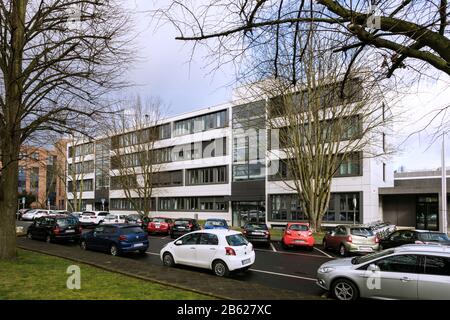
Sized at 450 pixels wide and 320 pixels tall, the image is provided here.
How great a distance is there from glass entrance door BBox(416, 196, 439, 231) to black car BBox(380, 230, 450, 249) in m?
20.1

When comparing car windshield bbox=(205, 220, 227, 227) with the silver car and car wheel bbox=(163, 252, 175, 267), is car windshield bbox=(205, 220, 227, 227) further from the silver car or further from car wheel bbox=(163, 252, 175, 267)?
the silver car

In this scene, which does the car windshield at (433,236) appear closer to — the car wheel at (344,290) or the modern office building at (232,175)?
the car wheel at (344,290)

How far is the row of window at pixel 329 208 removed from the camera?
33.7 metres

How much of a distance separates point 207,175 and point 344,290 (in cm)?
3894

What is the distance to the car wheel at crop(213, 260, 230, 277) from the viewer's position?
37.3 feet

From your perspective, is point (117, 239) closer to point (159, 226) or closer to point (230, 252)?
point (230, 252)

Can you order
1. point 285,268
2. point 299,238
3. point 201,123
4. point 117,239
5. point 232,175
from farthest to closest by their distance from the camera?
point 201,123 < point 232,175 < point 299,238 < point 117,239 < point 285,268

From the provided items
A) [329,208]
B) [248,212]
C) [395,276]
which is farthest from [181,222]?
[395,276]

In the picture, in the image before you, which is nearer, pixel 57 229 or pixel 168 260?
pixel 168 260

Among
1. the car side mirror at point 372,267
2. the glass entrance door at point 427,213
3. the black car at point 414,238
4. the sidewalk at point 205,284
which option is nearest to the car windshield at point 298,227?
the black car at point 414,238

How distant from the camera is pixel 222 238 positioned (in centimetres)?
1183

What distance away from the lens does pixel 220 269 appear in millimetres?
11500
